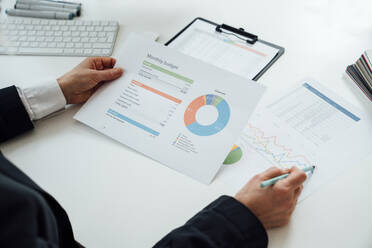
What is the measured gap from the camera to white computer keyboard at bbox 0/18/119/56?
926 mm

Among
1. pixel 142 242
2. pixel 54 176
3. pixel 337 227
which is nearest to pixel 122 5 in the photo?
pixel 54 176

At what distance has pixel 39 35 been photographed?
968 mm

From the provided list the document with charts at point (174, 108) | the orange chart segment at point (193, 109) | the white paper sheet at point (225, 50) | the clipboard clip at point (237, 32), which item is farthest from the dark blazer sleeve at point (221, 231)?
the clipboard clip at point (237, 32)

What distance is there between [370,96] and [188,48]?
53cm

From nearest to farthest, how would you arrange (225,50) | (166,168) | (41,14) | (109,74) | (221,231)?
(221,231) < (166,168) < (109,74) < (225,50) < (41,14)

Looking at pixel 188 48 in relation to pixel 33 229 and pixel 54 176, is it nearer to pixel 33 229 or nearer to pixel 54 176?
pixel 54 176

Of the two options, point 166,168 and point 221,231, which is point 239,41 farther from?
point 221,231

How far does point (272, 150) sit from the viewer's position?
0.70 m

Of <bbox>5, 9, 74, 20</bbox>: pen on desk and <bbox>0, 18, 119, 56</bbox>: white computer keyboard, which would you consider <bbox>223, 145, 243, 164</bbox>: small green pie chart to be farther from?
<bbox>5, 9, 74, 20</bbox>: pen on desk

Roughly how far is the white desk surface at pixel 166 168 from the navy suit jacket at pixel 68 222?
2.0 inches

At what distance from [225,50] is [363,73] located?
0.39m

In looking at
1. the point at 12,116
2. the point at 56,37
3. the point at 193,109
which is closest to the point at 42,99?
the point at 12,116

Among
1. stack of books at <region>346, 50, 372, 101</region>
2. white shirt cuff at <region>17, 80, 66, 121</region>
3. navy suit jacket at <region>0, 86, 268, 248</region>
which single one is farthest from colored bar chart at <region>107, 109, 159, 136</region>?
stack of books at <region>346, 50, 372, 101</region>

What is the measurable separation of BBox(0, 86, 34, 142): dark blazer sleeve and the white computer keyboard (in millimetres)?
243
